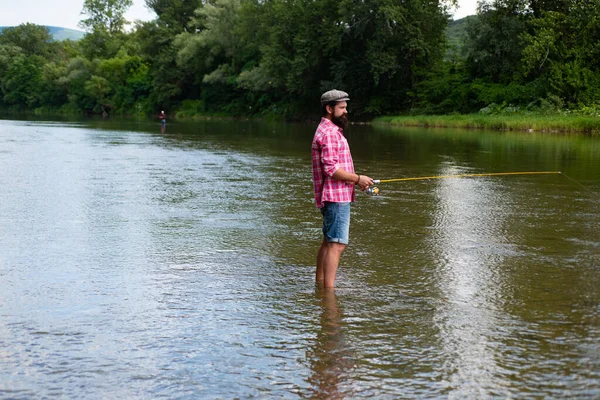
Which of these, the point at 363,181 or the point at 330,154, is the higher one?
the point at 330,154

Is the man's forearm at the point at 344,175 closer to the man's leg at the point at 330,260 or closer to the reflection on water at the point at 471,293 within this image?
the man's leg at the point at 330,260

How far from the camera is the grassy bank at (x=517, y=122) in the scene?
34844 millimetres

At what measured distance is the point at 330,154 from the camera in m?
5.85

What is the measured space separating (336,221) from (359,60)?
52803 millimetres

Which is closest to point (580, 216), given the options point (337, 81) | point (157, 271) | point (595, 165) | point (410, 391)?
point (157, 271)

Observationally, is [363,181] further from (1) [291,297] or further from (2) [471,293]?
(2) [471,293]

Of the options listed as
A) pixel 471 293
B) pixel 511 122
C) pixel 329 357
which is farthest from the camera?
pixel 511 122

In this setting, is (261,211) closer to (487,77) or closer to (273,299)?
(273,299)

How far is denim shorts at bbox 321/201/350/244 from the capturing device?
596cm

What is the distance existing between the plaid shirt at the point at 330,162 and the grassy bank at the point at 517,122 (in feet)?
102

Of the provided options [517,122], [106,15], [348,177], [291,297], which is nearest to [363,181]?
[348,177]

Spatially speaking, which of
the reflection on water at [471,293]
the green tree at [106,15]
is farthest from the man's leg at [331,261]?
the green tree at [106,15]

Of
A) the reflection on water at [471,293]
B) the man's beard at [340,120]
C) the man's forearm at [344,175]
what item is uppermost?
the man's beard at [340,120]

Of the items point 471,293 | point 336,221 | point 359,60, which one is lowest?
point 471,293
